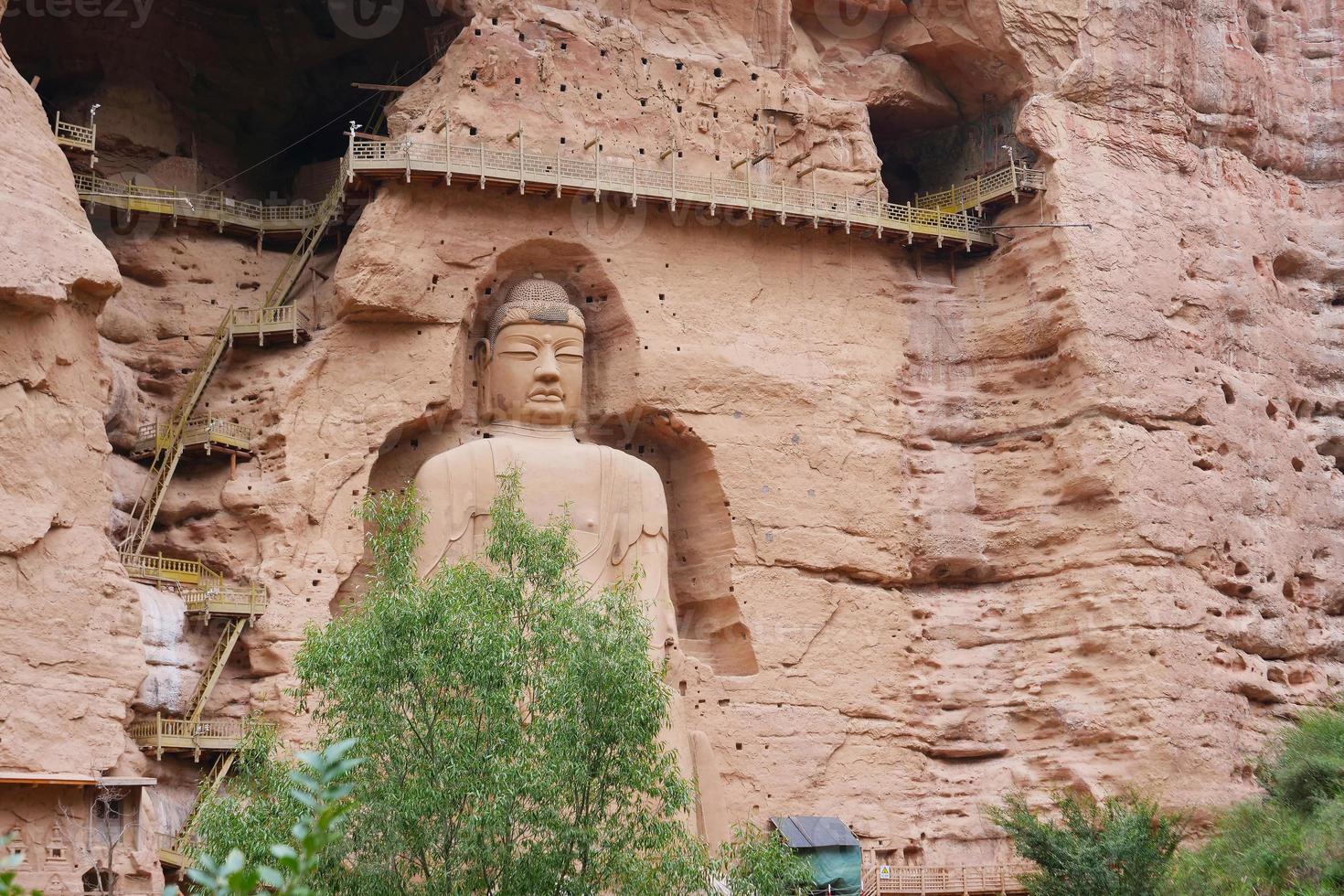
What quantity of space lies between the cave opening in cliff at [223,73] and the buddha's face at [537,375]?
381cm

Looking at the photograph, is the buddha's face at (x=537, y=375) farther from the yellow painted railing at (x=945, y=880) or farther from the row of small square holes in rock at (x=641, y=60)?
the yellow painted railing at (x=945, y=880)

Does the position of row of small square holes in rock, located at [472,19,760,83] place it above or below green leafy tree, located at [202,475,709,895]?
above

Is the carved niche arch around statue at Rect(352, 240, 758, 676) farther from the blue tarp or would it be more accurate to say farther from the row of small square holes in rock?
the row of small square holes in rock

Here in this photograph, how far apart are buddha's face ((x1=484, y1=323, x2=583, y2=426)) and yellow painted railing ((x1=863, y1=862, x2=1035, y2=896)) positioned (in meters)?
5.15

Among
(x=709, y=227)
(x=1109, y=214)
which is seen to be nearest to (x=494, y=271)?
(x=709, y=227)

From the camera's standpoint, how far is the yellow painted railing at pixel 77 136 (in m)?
17.5

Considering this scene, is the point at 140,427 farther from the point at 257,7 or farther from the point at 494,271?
the point at 257,7

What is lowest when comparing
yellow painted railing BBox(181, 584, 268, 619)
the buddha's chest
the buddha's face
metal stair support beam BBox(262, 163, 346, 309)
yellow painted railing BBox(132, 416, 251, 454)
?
yellow painted railing BBox(181, 584, 268, 619)

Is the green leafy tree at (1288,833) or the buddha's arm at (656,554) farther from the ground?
the buddha's arm at (656,554)

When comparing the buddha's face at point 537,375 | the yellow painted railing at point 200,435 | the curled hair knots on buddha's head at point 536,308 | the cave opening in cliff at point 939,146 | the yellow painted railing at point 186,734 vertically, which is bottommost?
the yellow painted railing at point 186,734

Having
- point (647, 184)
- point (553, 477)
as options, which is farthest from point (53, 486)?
point (647, 184)

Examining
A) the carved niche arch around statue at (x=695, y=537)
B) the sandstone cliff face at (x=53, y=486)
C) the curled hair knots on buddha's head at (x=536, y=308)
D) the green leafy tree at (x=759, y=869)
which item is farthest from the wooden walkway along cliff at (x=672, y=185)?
the green leafy tree at (x=759, y=869)

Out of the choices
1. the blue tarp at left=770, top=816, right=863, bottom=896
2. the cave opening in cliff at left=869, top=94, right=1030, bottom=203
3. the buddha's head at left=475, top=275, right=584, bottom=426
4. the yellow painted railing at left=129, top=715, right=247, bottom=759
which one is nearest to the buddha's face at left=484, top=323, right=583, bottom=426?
the buddha's head at left=475, top=275, right=584, bottom=426

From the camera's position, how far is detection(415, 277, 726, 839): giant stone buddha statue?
1678cm
